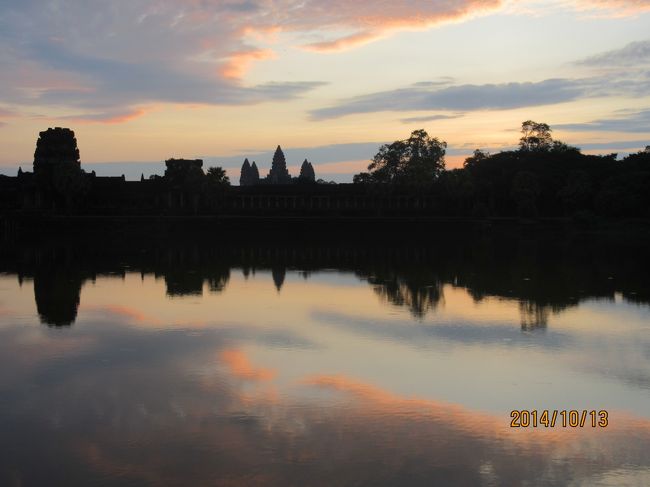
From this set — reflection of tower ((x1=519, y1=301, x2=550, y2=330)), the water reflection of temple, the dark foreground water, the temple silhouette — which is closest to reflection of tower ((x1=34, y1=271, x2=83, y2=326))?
the water reflection of temple

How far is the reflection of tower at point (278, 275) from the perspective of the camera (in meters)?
32.4

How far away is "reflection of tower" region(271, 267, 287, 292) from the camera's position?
32.4 metres

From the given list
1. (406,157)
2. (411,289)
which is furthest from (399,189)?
(411,289)

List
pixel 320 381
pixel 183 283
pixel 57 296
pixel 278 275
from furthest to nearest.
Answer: pixel 278 275
pixel 183 283
pixel 57 296
pixel 320 381

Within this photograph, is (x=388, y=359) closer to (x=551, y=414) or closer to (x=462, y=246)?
(x=551, y=414)

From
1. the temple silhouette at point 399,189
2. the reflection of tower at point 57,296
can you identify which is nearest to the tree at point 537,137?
the temple silhouette at point 399,189

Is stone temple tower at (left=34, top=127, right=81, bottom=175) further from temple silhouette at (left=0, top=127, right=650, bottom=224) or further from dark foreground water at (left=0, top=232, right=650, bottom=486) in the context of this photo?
dark foreground water at (left=0, top=232, right=650, bottom=486)

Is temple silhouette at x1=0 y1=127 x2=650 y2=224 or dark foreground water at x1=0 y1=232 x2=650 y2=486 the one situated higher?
temple silhouette at x1=0 y1=127 x2=650 y2=224
